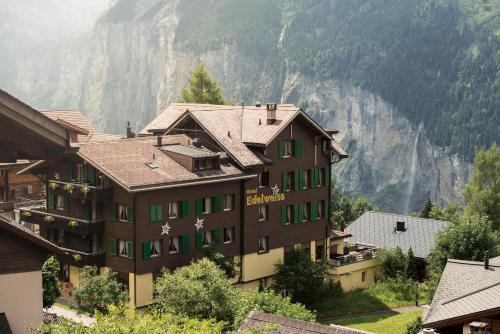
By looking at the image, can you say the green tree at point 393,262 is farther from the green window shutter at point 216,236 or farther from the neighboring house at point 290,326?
the neighboring house at point 290,326

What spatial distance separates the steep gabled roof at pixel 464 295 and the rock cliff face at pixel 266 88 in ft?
434

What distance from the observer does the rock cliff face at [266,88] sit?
168m

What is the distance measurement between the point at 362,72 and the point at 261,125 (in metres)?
134

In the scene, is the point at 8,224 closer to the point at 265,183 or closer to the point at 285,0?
the point at 265,183

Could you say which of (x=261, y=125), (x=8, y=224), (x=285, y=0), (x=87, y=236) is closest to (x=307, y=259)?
(x=261, y=125)

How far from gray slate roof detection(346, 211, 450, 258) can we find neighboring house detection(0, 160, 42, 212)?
24118mm

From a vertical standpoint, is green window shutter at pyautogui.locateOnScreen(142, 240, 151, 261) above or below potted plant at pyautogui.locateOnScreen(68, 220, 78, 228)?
below

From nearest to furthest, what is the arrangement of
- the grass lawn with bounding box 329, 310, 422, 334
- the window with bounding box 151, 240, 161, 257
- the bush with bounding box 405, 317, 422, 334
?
the bush with bounding box 405, 317, 422, 334 < the grass lawn with bounding box 329, 310, 422, 334 < the window with bounding box 151, 240, 161, 257

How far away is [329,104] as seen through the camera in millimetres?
178500

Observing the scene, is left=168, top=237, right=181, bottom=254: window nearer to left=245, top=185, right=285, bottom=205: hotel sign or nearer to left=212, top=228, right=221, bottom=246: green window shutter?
left=212, top=228, right=221, bottom=246: green window shutter

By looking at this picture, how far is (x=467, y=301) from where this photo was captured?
89.2ft

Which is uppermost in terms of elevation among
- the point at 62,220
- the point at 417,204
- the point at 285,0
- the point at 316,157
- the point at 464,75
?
the point at 285,0

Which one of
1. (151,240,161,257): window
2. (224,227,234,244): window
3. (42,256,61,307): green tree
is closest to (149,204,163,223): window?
(151,240,161,257): window

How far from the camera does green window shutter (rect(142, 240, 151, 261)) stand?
40562mm
